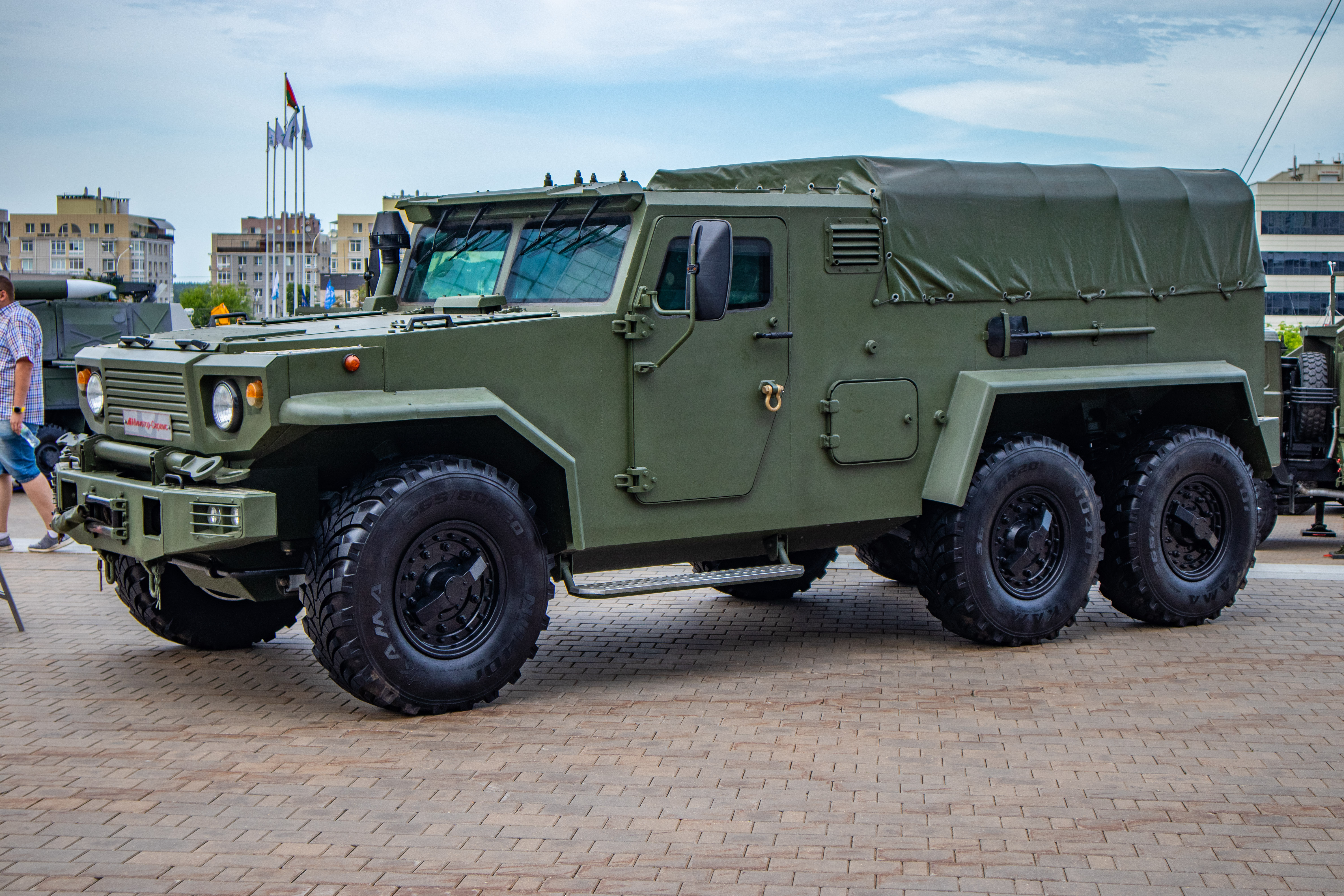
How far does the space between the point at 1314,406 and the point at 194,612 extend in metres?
9.15

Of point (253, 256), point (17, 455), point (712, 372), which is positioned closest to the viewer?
point (712, 372)

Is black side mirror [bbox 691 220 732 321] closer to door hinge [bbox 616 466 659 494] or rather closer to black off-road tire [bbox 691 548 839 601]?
door hinge [bbox 616 466 659 494]

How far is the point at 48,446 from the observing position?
61.2ft

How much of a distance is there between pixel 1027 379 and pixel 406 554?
3.56 meters

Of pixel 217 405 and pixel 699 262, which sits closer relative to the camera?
pixel 217 405

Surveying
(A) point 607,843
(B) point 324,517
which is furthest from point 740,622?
(A) point 607,843

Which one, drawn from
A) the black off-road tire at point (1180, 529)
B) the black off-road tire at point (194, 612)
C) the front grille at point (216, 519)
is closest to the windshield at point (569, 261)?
the front grille at point (216, 519)

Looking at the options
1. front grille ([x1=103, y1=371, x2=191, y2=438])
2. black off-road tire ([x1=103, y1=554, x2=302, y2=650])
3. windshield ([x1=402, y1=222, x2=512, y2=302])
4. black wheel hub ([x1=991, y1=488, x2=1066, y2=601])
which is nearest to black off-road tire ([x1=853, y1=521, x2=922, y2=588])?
black wheel hub ([x1=991, y1=488, x2=1066, y2=601])

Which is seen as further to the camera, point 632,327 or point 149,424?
point 632,327

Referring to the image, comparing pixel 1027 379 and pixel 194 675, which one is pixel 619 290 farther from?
pixel 194 675

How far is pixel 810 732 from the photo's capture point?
642 centimetres

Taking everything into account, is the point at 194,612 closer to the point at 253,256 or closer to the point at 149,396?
the point at 149,396

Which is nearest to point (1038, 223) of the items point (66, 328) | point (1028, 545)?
point (1028, 545)

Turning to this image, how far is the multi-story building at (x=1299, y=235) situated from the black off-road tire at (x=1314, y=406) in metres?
105
